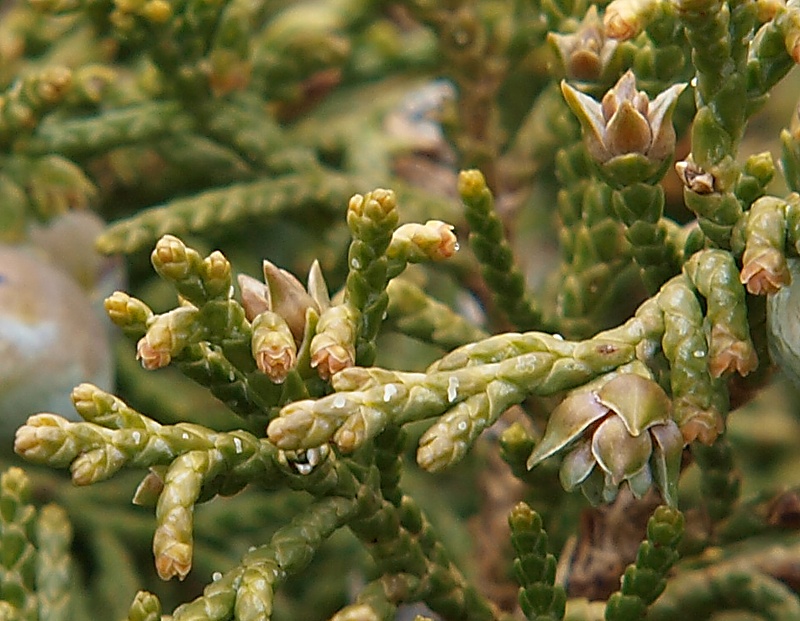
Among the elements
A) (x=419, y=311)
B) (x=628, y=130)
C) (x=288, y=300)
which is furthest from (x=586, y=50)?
(x=288, y=300)

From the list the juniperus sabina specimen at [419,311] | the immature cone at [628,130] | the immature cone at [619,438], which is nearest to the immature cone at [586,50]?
the juniperus sabina specimen at [419,311]

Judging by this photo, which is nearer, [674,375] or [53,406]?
[674,375]

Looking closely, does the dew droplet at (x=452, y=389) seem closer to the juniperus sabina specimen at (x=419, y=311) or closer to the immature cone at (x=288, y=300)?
the juniperus sabina specimen at (x=419, y=311)

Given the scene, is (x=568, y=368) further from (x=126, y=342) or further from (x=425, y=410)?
(x=126, y=342)

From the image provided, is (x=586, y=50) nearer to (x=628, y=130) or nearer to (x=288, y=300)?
(x=628, y=130)

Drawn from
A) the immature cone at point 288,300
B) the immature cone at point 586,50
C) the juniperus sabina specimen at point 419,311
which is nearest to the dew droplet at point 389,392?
the juniperus sabina specimen at point 419,311

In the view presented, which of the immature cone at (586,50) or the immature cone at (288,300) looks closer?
the immature cone at (288,300)

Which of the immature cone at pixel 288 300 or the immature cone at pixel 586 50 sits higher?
the immature cone at pixel 586 50

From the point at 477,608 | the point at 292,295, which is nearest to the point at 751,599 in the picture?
the point at 477,608
